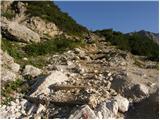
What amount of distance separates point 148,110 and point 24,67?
4.28 m

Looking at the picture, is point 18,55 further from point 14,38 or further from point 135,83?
point 135,83

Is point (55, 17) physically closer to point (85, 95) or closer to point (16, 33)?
point (16, 33)

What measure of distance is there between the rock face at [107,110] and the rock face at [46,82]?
1.61m

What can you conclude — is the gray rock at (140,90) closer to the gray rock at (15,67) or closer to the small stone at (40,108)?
the small stone at (40,108)

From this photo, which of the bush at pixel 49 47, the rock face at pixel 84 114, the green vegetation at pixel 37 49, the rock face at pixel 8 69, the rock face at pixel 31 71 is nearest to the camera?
the rock face at pixel 84 114

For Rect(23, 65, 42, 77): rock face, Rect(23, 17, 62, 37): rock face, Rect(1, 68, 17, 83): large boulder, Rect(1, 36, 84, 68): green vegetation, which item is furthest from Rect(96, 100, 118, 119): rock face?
Rect(23, 17, 62, 37): rock face

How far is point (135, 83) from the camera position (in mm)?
9617

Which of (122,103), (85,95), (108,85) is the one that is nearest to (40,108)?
(85,95)

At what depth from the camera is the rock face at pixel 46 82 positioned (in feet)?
31.7

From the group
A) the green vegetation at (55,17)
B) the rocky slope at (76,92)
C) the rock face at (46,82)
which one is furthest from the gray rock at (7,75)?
the green vegetation at (55,17)

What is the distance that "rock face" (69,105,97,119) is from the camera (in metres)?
8.16

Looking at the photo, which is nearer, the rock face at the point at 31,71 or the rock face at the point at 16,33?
the rock face at the point at 31,71

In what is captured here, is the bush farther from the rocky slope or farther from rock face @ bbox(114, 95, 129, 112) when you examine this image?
rock face @ bbox(114, 95, 129, 112)

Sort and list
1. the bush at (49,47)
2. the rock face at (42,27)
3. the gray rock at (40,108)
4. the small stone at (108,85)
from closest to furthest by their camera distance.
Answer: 1. the gray rock at (40,108)
2. the small stone at (108,85)
3. the bush at (49,47)
4. the rock face at (42,27)
